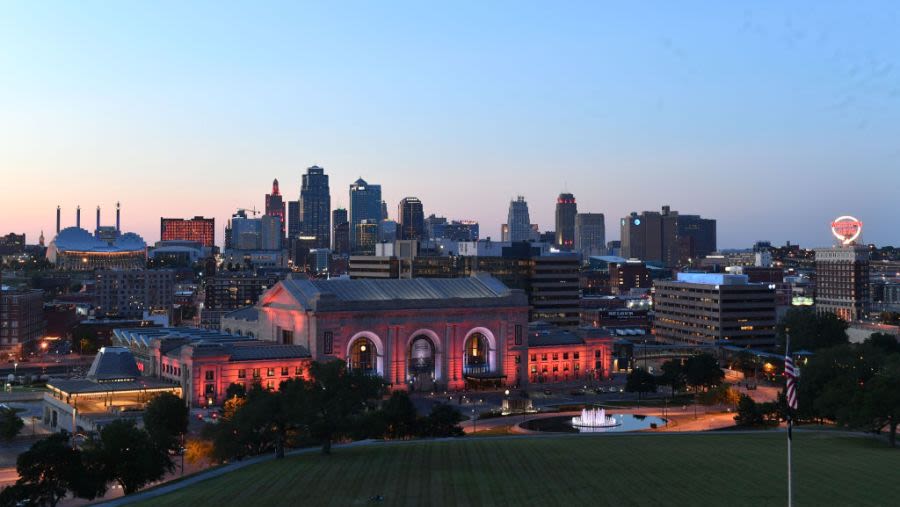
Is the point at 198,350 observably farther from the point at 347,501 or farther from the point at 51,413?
the point at 347,501

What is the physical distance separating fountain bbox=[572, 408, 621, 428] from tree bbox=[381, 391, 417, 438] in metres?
24.0

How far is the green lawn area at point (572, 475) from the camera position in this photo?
66.0 m

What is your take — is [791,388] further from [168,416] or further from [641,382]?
[641,382]

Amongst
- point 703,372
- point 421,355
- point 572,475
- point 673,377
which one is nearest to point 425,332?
point 421,355

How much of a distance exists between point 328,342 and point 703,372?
187ft

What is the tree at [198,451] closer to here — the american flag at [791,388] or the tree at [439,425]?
the tree at [439,425]

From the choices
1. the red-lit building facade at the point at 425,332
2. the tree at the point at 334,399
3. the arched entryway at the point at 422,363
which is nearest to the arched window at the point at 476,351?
the red-lit building facade at the point at 425,332

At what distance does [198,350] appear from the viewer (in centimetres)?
13712

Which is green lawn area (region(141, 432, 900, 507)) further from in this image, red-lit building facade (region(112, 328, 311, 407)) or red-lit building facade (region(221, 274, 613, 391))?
red-lit building facade (region(221, 274, 613, 391))


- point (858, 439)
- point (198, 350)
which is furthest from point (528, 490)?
point (198, 350)

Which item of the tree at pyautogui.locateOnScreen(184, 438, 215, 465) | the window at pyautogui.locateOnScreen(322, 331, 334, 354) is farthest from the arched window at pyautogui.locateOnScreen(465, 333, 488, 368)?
the tree at pyautogui.locateOnScreen(184, 438, 215, 465)

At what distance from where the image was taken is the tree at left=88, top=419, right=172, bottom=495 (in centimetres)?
7827

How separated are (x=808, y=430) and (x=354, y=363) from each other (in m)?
73.5

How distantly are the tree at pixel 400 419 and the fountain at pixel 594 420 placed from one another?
24047 mm
